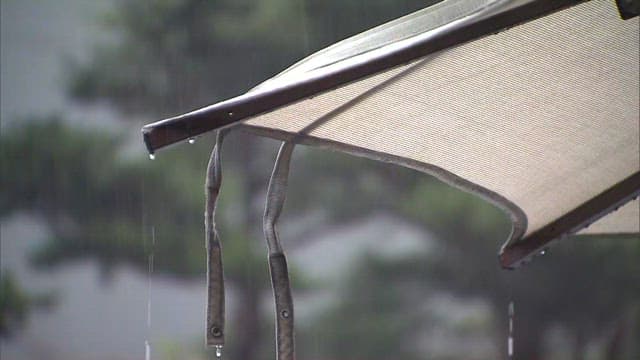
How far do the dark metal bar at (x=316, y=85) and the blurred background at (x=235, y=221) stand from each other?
3008 millimetres

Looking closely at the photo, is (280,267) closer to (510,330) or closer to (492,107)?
(492,107)

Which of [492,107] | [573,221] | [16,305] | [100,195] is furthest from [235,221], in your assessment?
[492,107]

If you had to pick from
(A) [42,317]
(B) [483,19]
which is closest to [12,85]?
(A) [42,317]

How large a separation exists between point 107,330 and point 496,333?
5.90ft

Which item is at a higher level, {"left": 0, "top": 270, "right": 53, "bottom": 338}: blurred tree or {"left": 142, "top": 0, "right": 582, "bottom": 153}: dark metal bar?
{"left": 142, "top": 0, "right": 582, "bottom": 153}: dark metal bar

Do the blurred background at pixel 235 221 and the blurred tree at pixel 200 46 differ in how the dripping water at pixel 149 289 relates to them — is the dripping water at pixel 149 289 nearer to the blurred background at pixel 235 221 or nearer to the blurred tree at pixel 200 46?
the blurred background at pixel 235 221

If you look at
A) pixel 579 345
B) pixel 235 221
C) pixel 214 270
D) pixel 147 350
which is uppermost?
pixel 214 270

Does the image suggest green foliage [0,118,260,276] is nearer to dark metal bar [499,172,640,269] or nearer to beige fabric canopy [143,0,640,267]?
dark metal bar [499,172,640,269]

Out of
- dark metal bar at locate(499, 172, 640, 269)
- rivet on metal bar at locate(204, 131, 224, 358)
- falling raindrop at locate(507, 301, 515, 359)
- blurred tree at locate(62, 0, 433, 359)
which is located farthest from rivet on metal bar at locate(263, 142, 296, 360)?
falling raindrop at locate(507, 301, 515, 359)

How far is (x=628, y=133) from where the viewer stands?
68.4 inches

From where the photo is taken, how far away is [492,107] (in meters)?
1.51

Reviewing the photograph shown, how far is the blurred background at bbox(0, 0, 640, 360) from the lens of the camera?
4031mm

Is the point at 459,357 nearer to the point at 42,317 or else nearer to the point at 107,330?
the point at 107,330

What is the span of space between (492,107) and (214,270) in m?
0.64
